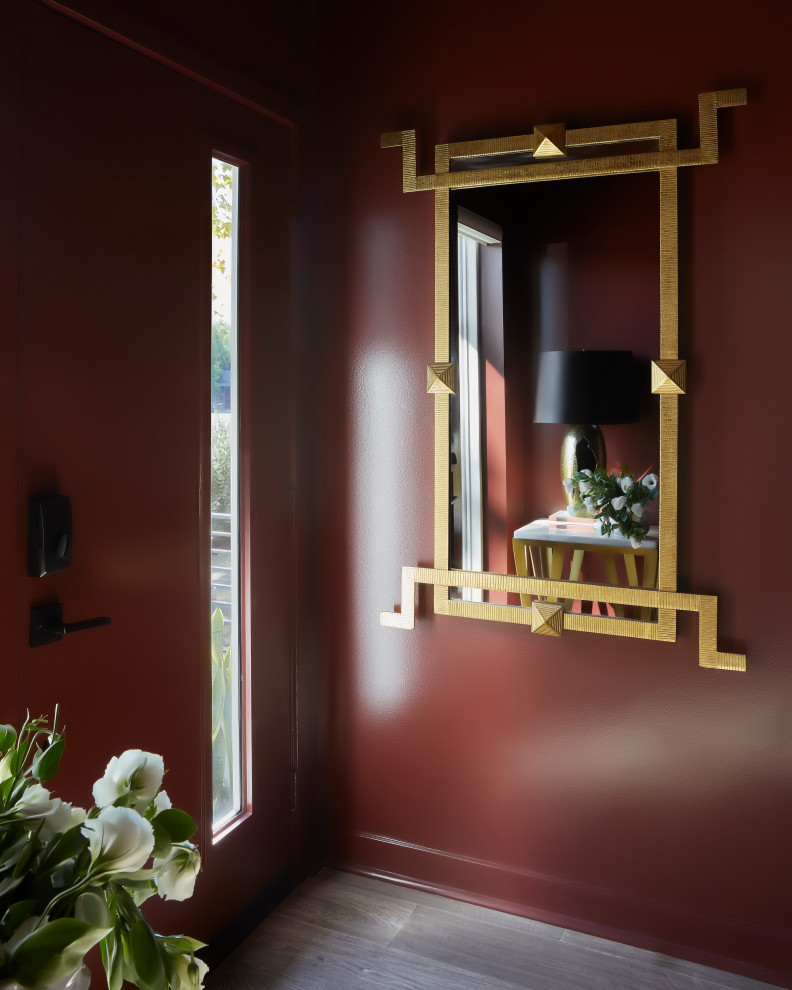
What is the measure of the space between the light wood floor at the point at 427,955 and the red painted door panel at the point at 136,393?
0.14 metres

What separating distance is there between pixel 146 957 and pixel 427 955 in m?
1.84

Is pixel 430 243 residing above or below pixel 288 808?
above

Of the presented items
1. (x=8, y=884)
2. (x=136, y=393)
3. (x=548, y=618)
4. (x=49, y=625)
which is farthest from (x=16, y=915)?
(x=548, y=618)

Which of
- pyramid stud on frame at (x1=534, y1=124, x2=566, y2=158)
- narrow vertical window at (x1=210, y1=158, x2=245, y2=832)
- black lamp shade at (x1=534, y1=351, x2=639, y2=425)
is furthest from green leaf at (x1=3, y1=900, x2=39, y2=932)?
pyramid stud on frame at (x1=534, y1=124, x2=566, y2=158)

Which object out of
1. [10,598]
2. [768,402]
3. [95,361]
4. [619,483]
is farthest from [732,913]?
[95,361]

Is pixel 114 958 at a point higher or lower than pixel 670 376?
lower

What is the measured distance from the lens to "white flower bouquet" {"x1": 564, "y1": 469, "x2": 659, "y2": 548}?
2.21 m

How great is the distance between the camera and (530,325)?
7.48 feet

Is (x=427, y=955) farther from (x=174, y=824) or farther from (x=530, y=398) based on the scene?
(x=174, y=824)

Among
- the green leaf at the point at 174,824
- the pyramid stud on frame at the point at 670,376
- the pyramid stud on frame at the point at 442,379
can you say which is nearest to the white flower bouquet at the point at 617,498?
the pyramid stud on frame at the point at 670,376

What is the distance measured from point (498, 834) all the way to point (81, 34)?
230 centimetres

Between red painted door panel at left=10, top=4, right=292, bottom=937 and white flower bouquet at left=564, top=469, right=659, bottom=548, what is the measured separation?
90 cm

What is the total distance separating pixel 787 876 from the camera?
7.01ft

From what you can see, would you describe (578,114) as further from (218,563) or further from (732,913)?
(732,913)
